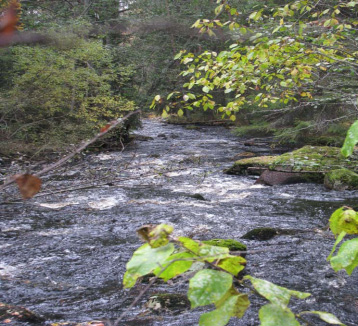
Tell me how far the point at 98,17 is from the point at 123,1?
276 centimetres

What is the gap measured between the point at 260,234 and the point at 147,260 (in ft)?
16.7

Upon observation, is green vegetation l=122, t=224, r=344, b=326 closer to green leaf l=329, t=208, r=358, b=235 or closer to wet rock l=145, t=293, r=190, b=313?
green leaf l=329, t=208, r=358, b=235

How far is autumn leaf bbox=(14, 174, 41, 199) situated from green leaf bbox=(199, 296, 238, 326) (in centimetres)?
54

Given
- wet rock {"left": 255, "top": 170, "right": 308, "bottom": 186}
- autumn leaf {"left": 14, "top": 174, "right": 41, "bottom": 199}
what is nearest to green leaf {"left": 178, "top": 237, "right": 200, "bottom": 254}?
autumn leaf {"left": 14, "top": 174, "right": 41, "bottom": 199}

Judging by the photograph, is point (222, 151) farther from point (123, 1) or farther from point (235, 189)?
point (123, 1)

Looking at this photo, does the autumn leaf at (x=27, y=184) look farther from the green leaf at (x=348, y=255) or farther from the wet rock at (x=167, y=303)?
the wet rock at (x=167, y=303)

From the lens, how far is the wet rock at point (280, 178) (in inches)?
375

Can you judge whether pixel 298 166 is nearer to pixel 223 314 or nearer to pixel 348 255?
pixel 348 255

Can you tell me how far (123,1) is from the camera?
78.6ft

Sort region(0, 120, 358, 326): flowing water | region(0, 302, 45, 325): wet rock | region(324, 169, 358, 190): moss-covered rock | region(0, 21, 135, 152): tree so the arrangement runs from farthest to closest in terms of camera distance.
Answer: region(0, 21, 135, 152): tree < region(324, 169, 358, 190): moss-covered rock < region(0, 120, 358, 326): flowing water < region(0, 302, 45, 325): wet rock

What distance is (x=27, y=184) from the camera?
81 centimetres

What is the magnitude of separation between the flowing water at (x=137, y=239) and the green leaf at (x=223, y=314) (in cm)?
192

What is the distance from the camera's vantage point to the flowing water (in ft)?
12.8

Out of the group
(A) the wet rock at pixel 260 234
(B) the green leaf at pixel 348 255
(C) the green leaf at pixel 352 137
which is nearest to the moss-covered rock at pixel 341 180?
(A) the wet rock at pixel 260 234
